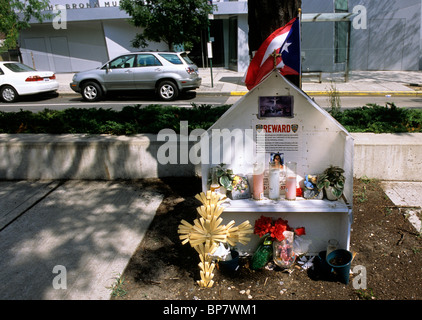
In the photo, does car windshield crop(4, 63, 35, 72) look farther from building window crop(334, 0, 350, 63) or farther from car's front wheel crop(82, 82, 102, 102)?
building window crop(334, 0, 350, 63)

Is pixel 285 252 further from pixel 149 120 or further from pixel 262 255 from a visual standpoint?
pixel 149 120

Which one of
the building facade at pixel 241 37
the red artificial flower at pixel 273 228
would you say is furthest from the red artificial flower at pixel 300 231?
the building facade at pixel 241 37

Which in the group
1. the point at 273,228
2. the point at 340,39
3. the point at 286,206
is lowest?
the point at 273,228

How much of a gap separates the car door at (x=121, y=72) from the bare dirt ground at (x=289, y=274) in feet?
32.9

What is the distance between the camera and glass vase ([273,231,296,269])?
345 centimetres

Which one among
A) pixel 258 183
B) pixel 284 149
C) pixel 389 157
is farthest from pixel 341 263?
pixel 389 157

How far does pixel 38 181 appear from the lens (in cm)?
570

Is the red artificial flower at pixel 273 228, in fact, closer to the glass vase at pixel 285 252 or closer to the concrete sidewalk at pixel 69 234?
the glass vase at pixel 285 252

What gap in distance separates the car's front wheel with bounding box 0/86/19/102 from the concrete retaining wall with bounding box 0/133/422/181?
371 inches

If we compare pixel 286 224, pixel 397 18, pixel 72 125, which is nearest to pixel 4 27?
pixel 72 125

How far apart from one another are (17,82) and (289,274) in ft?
45.3

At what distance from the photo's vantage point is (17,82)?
13.8 meters

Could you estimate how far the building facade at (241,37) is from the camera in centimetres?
1789
